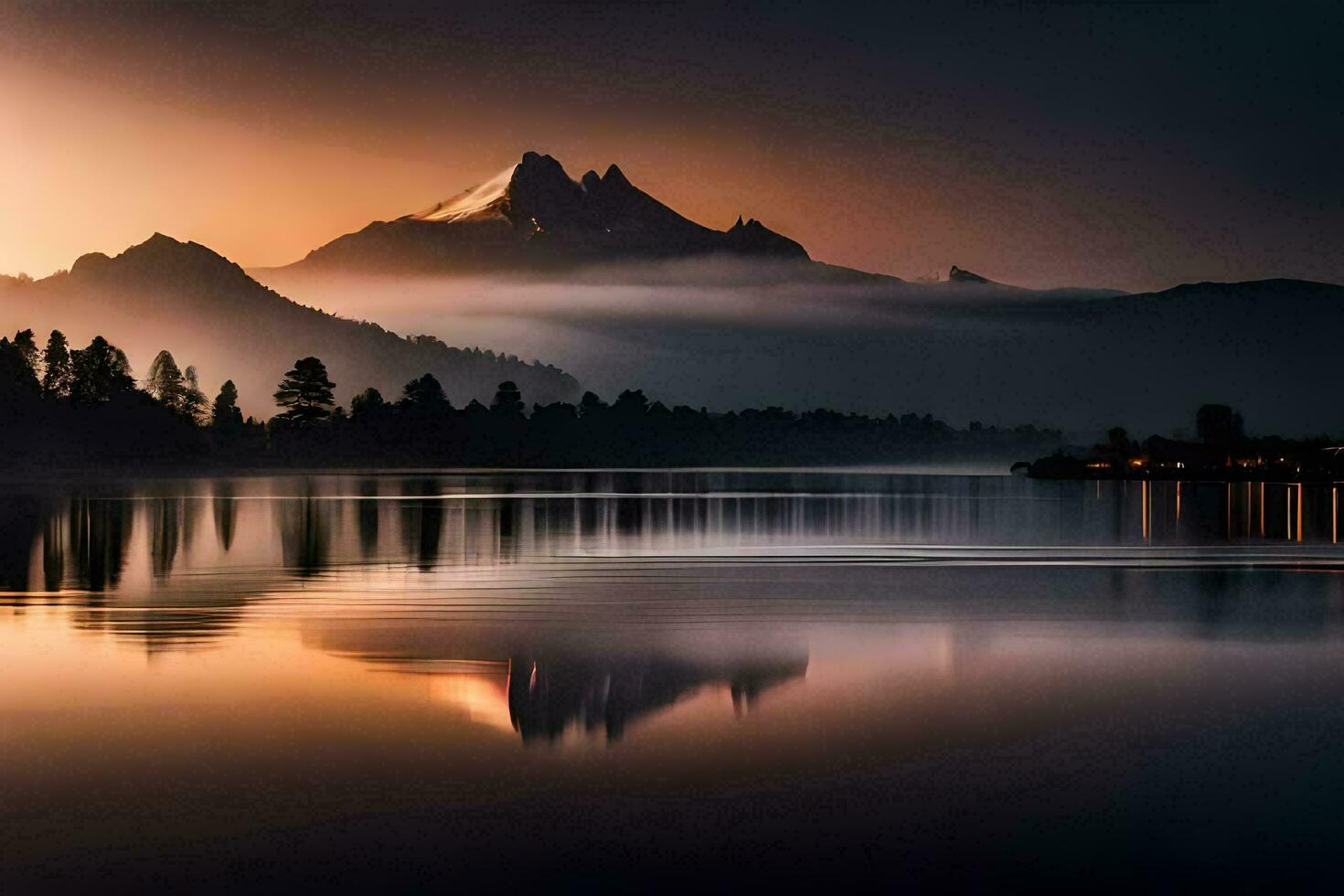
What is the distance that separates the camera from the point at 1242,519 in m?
80.9

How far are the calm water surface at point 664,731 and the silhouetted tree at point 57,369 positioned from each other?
175 m

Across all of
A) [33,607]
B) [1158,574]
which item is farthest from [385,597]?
[1158,574]

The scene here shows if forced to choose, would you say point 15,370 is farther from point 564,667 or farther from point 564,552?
point 564,667

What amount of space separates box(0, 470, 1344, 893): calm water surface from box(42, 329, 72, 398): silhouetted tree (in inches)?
6898

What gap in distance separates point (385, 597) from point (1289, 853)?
22564 mm

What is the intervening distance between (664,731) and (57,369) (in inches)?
8033

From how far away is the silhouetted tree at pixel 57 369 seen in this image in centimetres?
19700

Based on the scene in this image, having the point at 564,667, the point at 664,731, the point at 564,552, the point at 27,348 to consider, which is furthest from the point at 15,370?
the point at 664,731

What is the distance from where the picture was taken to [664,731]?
52.3ft

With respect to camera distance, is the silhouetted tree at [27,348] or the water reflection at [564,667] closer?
the water reflection at [564,667]

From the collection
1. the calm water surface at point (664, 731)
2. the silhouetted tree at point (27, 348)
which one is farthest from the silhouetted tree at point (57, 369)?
the calm water surface at point (664, 731)

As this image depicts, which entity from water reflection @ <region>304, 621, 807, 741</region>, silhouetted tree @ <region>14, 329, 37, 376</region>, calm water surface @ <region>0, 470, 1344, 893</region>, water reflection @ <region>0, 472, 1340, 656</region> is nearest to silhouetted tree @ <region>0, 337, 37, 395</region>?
silhouetted tree @ <region>14, 329, 37, 376</region>

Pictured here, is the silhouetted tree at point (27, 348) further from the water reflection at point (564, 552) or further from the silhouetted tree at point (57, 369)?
the water reflection at point (564, 552)

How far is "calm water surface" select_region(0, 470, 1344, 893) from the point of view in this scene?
11508 millimetres
